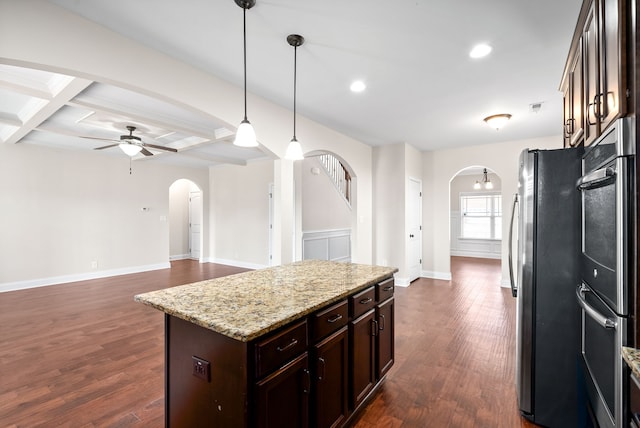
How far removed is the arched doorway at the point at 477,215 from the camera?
8.76 m

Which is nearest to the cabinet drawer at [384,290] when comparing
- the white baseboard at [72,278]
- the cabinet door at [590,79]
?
the cabinet door at [590,79]

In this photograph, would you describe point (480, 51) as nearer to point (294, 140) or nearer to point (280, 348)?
point (294, 140)

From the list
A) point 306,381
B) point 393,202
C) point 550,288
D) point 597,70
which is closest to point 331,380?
point 306,381

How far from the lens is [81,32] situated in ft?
6.60

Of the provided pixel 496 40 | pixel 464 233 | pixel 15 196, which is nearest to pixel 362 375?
pixel 496 40

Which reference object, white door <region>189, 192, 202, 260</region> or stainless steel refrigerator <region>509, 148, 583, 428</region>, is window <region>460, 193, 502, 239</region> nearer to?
stainless steel refrigerator <region>509, 148, 583, 428</region>

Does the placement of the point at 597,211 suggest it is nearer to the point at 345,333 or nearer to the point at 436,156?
the point at 345,333

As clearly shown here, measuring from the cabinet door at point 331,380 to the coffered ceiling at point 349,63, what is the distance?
2.11m

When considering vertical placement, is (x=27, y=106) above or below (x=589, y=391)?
above

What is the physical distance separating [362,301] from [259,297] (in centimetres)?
69

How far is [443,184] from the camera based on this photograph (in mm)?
6102

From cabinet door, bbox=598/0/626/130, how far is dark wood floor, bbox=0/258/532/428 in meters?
1.92

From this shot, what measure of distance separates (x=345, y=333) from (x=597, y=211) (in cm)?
144

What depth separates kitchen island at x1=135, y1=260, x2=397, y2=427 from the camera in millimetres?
1213
